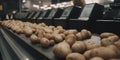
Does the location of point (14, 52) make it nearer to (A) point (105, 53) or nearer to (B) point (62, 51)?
(B) point (62, 51)

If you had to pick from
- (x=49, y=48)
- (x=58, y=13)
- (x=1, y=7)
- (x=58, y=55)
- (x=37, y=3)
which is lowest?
(x=37, y=3)

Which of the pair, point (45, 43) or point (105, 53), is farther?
point (45, 43)

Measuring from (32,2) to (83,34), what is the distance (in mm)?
23720

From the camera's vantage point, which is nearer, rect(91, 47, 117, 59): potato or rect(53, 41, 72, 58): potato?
rect(91, 47, 117, 59): potato

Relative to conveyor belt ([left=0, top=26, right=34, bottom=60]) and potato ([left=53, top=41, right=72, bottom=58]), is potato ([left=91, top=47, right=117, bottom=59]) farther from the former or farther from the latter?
conveyor belt ([left=0, top=26, right=34, bottom=60])

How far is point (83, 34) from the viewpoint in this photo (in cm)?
175

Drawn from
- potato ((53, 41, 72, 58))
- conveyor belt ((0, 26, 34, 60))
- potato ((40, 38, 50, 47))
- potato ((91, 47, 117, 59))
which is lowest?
conveyor belt ((0, 26, 34, 60))

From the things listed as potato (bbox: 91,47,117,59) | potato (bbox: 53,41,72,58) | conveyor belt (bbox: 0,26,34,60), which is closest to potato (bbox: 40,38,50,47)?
conveyor belt (bbox: 0,26,34,60)

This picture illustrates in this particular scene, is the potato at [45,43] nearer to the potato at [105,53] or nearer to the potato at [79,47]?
the potato at [79,47]

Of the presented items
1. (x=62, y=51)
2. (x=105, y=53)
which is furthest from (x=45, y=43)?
(x=105, y=53)

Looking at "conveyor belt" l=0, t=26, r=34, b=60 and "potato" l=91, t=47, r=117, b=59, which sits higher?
"potato" l=91, t=47, r=117, b=59

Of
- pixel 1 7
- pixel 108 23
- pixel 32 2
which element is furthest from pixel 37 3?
pixel 108 23

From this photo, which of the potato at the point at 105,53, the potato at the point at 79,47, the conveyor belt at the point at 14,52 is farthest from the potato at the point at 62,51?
the conveyor belt at the point at 14,52

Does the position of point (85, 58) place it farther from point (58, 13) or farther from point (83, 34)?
point (58, 13)
